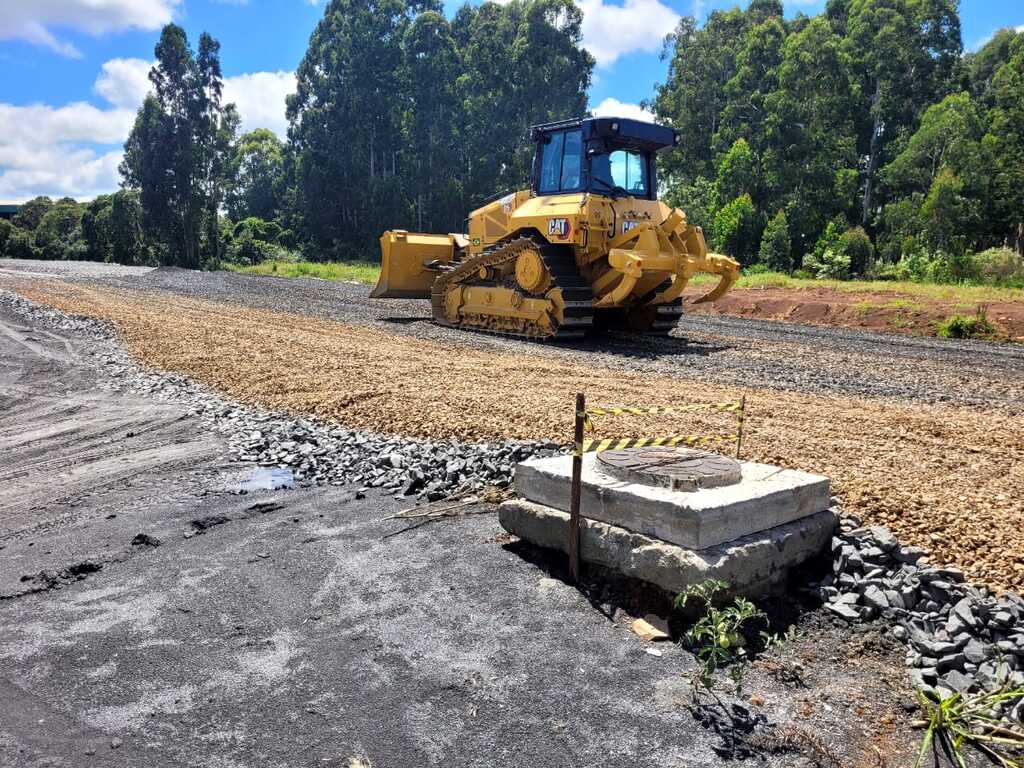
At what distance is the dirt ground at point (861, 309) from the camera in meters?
16.1

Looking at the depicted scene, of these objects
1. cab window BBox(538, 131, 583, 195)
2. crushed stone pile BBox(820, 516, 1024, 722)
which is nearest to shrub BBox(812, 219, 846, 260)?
cab window BBox(538, 131, 583, 195)

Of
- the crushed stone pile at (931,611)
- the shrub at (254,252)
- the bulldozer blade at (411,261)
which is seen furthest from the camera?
the shrub at (254,252)

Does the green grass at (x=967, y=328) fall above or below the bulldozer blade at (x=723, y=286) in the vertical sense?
below

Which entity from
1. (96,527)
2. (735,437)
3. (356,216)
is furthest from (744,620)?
(356,216)

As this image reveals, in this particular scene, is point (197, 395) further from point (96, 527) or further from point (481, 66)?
point (481, 66)

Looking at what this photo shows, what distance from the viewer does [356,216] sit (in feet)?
167

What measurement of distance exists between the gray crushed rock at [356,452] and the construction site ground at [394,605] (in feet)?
0.91

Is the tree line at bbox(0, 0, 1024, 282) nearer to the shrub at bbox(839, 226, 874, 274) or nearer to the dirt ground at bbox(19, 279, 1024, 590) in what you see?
the shrub at bbox(839, 226, 874, 274)

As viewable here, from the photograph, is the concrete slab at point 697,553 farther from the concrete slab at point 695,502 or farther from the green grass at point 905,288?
the green grass at point 905,288

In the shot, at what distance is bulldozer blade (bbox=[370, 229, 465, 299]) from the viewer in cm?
1623

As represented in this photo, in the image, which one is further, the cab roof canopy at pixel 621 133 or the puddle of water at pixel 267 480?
the cab roof canopy at pixel 621 133

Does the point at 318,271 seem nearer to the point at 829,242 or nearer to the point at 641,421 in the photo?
the point at 829,242

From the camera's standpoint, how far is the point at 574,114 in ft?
173

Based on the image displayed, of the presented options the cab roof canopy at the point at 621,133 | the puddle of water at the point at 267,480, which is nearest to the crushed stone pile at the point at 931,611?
the puddle of water at the point at 267,480
